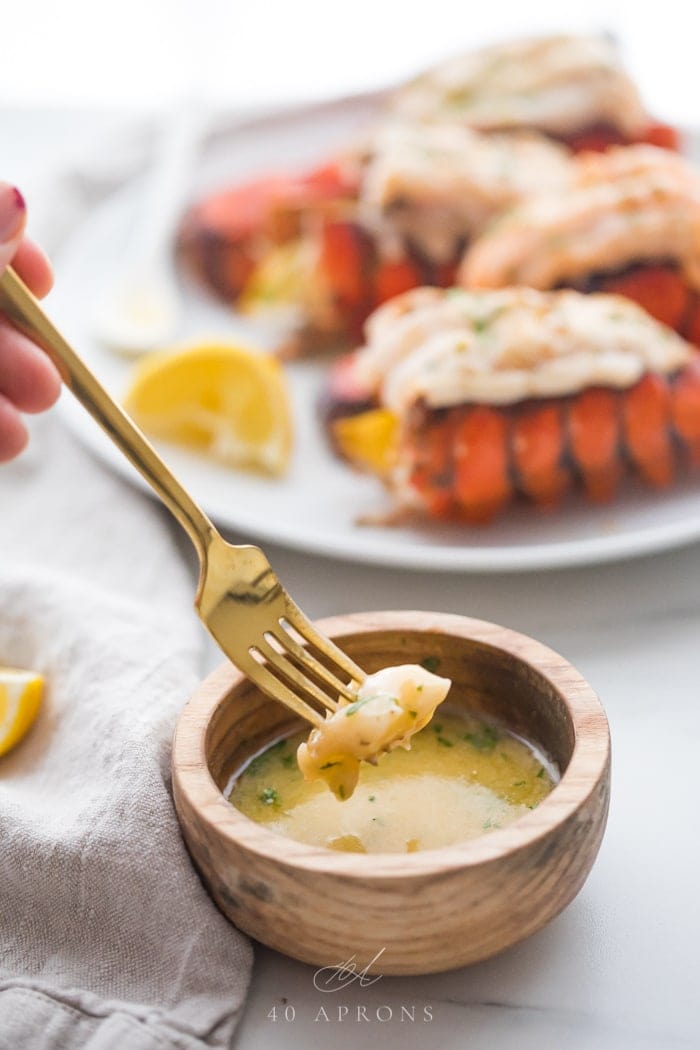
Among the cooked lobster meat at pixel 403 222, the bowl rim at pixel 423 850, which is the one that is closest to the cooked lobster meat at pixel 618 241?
the cooked lobster meat at pixel 403 222

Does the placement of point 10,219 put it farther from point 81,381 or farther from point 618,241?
point 618,241

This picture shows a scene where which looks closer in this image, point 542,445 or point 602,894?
point 602,894

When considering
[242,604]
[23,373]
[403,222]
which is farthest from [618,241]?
[242,604]

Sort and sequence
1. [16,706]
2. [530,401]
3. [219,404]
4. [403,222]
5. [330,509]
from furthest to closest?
1. [403,222]
2. [219,404]
3. [330,509]
4. [530,401]
5. [16,706]

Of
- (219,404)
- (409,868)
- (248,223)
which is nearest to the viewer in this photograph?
(409,868)

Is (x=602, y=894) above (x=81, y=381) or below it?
below

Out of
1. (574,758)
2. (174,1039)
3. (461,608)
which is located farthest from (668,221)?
(174,1039)

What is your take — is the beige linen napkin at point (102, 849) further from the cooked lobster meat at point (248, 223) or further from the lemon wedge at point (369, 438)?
the cooked lobster meat at point (248, 223)
